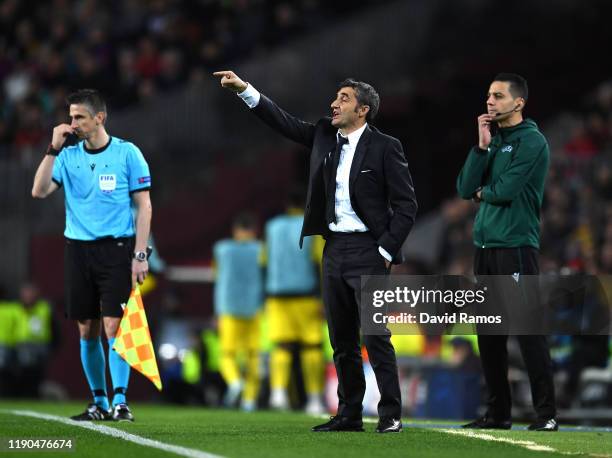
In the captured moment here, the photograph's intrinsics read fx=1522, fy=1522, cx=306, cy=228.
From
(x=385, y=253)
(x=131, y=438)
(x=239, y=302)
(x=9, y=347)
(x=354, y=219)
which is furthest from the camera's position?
(x=9, y=347)

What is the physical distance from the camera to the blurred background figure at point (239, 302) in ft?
52.9

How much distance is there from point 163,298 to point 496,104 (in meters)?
12.3

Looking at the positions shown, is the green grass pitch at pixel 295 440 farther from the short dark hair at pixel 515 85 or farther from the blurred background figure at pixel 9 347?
the blurred background figure at pixel 9 347

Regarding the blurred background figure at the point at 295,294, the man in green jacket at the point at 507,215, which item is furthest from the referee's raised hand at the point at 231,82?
the blurred background figure at the point at 295,294

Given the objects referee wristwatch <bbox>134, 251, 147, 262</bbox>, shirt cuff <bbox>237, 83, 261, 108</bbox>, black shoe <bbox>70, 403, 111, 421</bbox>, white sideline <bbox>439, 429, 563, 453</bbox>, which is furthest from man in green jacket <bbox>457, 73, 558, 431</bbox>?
black shoe <bbox>70, 403, 111, 421</bbox>

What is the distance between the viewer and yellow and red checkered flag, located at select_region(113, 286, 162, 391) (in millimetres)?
10070

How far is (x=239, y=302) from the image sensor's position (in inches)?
635

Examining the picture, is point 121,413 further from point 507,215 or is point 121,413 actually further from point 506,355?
point 507,215

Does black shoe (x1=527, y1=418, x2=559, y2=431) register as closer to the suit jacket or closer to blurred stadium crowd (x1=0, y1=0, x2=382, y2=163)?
the suit jacket

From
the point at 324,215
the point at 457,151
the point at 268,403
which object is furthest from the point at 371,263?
the point at 457,151

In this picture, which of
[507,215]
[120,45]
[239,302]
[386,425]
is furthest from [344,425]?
[120,45]

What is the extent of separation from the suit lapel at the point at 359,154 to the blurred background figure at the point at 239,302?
22.4 feet

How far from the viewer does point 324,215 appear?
9531 mm

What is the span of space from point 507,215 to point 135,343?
2.61 metres
